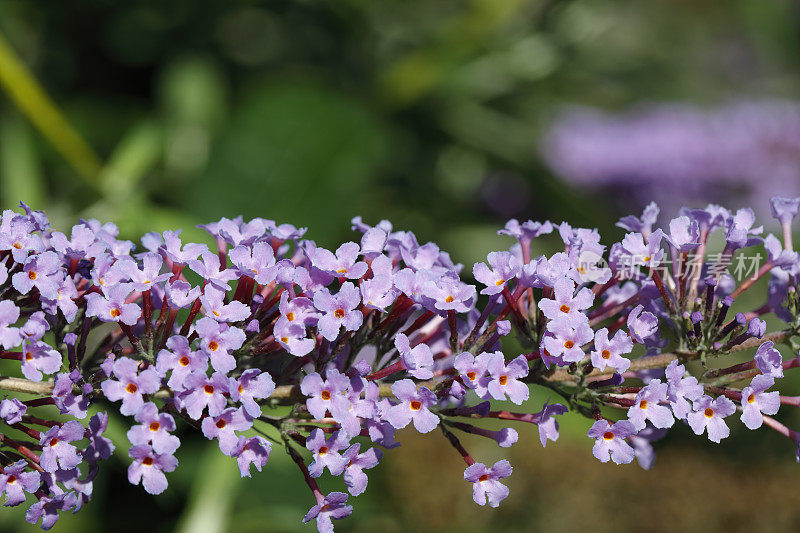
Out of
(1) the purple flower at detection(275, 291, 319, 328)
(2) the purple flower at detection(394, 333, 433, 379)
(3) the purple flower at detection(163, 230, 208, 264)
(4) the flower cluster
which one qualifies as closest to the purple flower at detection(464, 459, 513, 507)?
(4) the flower cluster

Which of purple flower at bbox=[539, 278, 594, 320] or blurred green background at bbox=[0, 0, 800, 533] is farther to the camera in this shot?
blurred green background at bbox=[0, 0, 800, 533]

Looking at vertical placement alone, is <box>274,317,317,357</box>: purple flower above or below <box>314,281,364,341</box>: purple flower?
below

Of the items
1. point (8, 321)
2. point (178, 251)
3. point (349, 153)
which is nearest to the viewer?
point (8, 321)

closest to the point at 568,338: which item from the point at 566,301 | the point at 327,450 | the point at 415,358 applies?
the point at 566,301

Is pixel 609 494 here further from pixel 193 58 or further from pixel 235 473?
pixel 193 58

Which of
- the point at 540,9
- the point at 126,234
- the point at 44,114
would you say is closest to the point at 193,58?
the point at 44,114

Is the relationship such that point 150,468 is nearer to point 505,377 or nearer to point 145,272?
point 145,272

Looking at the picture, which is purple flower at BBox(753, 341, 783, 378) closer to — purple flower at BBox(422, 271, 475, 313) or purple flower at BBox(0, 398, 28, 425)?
purple flower at BBox(422, 271, 475, 313)
